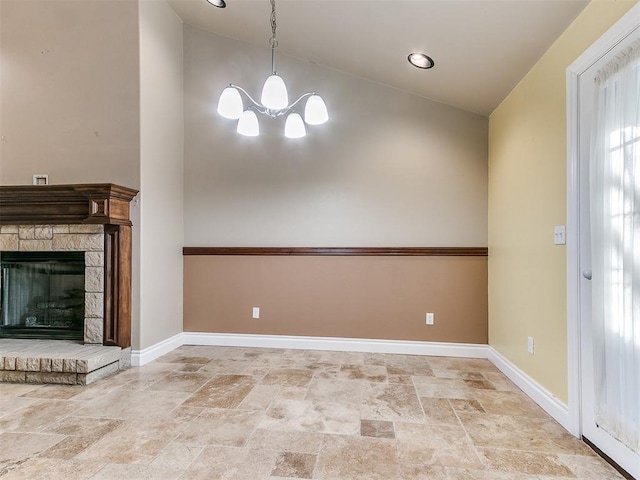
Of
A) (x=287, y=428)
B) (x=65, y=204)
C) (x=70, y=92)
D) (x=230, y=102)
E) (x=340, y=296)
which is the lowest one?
(x=287, y=428)

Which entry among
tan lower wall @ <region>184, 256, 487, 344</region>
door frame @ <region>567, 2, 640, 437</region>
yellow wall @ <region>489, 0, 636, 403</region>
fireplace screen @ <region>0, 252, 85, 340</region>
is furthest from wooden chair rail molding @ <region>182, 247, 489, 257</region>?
door frame @ <region>567, 2, 640, 437</region>

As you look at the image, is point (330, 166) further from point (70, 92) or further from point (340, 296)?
point (70, 92)

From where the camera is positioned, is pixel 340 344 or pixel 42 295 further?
pixel 340 344

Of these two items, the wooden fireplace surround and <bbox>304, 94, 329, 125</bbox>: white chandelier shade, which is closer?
<bbox>304, 94, 329, 125</bbox>: white chandelier shade

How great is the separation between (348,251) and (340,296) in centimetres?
47

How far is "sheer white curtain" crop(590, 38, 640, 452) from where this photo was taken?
1481 mm

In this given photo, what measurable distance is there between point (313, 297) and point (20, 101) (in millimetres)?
3272

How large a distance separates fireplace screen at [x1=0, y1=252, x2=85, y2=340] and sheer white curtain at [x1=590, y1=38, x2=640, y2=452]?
380 centimetres

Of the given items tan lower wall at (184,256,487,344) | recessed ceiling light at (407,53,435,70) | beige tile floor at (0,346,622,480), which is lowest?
beige tile floor at (0,346,622,480)

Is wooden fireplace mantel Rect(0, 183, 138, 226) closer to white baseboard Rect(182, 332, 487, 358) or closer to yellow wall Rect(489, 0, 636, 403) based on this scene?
white baseboard Rect(182, 332, 487, 358)

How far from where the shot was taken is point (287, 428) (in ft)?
6.47

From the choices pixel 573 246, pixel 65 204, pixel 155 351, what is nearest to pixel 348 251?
pixel 573 246

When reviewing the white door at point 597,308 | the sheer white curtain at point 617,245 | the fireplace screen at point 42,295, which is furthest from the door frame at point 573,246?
the fireplace screen at point 42,295

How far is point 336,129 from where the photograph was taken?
3.51 metres
